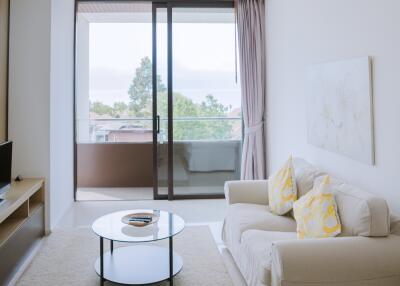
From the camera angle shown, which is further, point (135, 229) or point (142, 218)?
point (142, 218)

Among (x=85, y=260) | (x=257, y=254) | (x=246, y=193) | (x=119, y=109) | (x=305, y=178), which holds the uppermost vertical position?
(x=119, y=109)

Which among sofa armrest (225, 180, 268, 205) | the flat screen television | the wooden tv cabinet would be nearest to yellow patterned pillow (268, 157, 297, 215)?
sofa armrest (225, 180, 268, 205)

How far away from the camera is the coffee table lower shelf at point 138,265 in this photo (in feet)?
8.43

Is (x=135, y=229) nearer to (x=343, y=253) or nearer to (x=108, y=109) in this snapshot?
(x=343, y=253)

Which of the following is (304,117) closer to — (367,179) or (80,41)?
(367,179)

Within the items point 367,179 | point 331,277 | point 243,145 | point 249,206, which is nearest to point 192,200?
point 243,145

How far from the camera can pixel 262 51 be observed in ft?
16.0

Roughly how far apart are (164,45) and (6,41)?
202 cm

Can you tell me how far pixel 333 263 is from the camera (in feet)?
6.23

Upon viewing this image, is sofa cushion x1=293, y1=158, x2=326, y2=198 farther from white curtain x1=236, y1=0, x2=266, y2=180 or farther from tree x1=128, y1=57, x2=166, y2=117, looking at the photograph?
tree x1=128, y1=57, x2=166, y2=117

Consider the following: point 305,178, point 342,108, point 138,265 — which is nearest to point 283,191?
point 305,178

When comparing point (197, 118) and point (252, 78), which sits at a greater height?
point (252, 78)

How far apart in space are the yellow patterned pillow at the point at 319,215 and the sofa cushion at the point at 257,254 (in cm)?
16

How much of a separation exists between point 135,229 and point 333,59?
6.56ft
